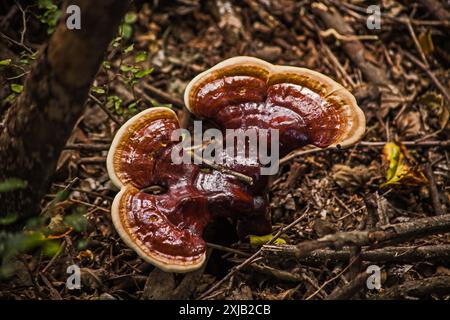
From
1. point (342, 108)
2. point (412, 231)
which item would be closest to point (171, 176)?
point (342, 108)

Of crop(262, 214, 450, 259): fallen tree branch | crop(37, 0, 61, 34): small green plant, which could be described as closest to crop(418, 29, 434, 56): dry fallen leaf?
crop(262, 214, 450, 259): fallen tree branch

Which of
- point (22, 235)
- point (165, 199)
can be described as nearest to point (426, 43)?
point (165, 199)

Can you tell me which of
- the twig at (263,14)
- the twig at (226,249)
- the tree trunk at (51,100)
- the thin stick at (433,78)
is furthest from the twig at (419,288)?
the twig at (263,14)

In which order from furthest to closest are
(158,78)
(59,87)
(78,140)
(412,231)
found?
(158,78), (78,140), (412,231), (59,87)

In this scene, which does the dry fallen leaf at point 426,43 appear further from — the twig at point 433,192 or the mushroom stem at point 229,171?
the mushroom stem at point 229,171

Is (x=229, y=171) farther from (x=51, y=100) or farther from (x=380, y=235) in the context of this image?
(x=51, y=100)

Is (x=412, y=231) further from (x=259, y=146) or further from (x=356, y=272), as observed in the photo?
(x=259, y=146)
